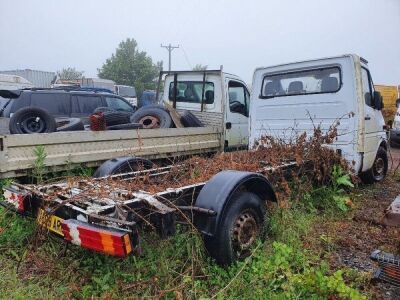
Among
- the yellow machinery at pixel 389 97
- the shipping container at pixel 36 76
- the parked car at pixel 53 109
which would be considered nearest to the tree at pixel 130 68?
the shipping container at pixel 36 76

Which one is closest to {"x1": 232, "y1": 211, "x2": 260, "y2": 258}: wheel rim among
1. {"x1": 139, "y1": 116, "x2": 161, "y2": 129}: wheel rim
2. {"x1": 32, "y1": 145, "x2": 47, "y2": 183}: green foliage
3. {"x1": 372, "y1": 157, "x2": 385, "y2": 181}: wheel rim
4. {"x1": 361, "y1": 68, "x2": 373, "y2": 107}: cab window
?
{"x1": 32, "y1": 145, "x2": 47, "y2": 183}: green foliage

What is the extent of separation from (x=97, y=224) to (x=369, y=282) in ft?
7.33

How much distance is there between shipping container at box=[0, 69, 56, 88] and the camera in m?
26.3

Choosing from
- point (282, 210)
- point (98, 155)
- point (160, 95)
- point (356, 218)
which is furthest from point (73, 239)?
point (160, 95)

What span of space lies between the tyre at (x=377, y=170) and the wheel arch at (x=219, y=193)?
147 inches

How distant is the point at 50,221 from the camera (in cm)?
276

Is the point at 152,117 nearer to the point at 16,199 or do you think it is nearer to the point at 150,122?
the point at 150,122

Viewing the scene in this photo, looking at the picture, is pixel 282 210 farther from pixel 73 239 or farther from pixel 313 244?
pixel 73 239

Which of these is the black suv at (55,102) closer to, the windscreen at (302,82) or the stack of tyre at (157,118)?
the stack of tyre at (157,118)

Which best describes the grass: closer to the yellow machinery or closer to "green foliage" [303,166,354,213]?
"green foliage" [303,166,354,213]

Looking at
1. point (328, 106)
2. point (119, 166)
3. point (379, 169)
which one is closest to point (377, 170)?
point (379, 169)

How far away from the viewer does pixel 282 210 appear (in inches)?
154

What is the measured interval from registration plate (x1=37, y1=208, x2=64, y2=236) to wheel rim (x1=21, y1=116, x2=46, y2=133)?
2.96 metres

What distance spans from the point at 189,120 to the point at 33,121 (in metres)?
2.74
